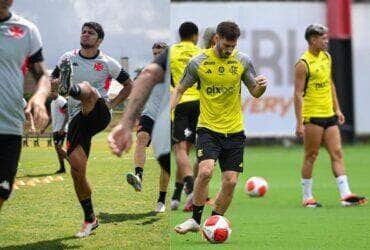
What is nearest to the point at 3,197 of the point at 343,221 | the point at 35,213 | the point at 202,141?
the point at 35,213

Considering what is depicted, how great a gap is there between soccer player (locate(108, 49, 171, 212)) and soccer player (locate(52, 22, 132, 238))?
355 mm

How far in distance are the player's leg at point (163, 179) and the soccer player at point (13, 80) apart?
760mm

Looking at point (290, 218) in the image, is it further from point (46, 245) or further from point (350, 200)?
point (46, 245)

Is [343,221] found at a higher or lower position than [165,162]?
lower

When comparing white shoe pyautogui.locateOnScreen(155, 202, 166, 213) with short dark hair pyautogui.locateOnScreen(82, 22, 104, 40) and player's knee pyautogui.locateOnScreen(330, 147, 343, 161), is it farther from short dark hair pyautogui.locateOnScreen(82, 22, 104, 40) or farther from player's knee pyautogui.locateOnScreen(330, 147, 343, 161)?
player's knee pyautogui.locateOnScreen(330, 147, 343, 161)

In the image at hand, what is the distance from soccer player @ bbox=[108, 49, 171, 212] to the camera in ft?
15.5

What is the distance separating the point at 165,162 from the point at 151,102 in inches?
15.0

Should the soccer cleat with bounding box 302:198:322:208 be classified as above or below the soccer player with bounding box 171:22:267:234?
below

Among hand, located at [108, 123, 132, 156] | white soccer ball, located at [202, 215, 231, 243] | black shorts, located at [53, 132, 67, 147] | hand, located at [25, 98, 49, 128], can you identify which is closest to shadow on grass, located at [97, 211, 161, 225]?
black shorts, located at [53, 132, 67, 147]

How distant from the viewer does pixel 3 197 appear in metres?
6.08

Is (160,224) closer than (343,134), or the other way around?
(160,224)

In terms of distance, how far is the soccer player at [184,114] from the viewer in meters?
10.3

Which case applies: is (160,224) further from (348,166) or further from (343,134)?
(343,134)

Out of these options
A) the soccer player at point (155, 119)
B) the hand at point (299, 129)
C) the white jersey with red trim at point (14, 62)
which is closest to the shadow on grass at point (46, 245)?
the soccer player at point (155, 119)
